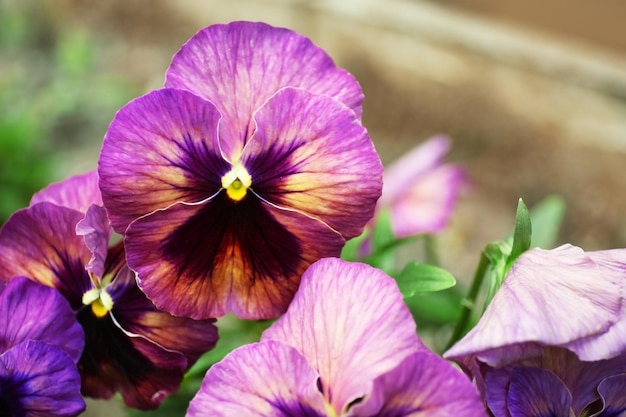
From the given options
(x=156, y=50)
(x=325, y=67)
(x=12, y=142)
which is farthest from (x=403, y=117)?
(x=325, y=67)

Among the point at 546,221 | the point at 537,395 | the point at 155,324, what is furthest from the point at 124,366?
the point at 546,221

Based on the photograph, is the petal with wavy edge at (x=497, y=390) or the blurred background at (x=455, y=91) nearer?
the petal with wavy edge at (x=497, y=390)

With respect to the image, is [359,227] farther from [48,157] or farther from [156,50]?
[156,50]

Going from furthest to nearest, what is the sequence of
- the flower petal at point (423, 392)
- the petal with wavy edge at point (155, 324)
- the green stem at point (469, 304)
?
the green stem at point (469, 304)
the petal with wavy edge at point (155, 324)
the flower petal at point (423, 392)

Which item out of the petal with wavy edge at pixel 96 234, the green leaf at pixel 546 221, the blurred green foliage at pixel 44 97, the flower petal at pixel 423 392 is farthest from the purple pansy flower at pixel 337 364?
the blurred green foliage at pixel 44 97

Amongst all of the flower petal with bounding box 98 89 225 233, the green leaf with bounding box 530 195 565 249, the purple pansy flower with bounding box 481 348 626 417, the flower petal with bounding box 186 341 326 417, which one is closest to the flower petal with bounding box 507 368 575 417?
the purple pansy flower with bounding box 481 348 626 417

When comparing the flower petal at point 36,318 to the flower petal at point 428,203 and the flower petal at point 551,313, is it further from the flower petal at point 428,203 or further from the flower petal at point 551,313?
the flower petal at point 428,203
